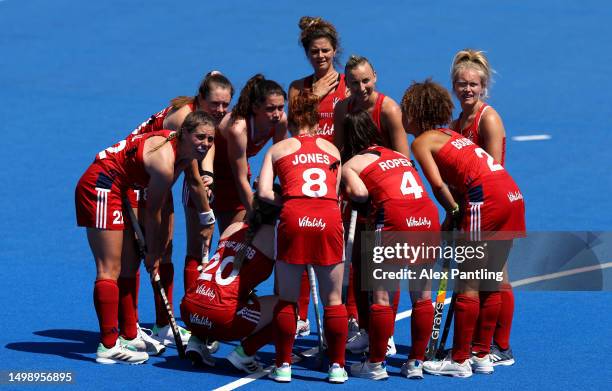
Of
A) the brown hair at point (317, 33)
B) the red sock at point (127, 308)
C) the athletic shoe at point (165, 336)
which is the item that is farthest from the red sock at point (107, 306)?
the brown hair at point (317, 33)

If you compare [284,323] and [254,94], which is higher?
[254,94]

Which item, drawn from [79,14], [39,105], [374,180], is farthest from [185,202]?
[79,14]

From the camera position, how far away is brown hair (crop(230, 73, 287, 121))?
8.62 metres

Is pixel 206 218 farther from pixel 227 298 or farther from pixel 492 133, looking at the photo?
pixel 492 133

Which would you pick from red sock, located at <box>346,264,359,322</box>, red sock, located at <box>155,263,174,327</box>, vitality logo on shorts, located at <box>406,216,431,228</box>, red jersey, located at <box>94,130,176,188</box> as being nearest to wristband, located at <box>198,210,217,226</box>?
red sock, located at <box>155,263,174,327</box>

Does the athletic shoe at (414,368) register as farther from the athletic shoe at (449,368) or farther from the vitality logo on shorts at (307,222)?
the vitality logo on shorts at (307,222)

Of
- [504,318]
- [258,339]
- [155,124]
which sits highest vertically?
[155,124]

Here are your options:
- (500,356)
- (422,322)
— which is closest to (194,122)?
(422,322)

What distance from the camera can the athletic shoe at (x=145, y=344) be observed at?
878cm

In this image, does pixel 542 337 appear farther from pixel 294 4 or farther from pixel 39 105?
pixel 294 4

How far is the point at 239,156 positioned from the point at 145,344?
1.57 metres

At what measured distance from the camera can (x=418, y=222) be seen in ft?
26.6

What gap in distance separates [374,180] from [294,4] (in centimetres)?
1467

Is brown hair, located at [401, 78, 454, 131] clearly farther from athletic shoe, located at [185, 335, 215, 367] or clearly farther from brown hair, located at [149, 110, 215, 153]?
athletic shoe, located at [185, 335, 215, 367]
